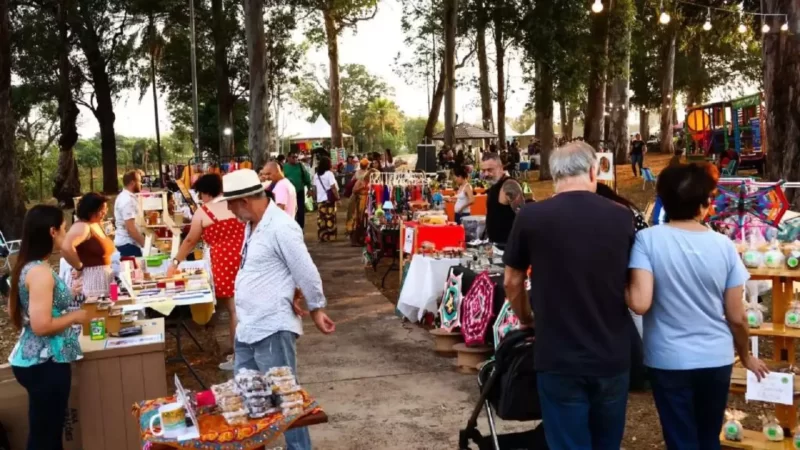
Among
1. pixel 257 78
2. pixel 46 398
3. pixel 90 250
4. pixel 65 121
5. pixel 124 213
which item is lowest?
pixel 46 398

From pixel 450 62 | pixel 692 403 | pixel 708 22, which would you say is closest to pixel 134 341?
pixel 692 403

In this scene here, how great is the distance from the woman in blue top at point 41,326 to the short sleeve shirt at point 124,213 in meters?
4.20

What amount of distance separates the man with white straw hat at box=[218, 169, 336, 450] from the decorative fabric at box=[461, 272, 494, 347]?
8.09 feet

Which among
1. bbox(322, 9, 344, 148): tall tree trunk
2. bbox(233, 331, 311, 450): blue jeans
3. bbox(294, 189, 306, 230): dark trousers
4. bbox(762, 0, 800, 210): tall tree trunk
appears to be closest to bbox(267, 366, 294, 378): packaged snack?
bbox(233, 331, 311, 450): blue jeans

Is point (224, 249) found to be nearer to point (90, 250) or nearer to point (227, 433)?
point (90, 250)

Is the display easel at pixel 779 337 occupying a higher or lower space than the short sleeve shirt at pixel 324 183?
lower

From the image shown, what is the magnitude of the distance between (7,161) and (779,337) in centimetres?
1509

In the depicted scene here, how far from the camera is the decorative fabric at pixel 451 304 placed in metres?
6.48

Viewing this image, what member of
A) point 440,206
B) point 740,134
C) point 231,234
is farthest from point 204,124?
point 231,234

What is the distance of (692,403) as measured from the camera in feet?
10.1

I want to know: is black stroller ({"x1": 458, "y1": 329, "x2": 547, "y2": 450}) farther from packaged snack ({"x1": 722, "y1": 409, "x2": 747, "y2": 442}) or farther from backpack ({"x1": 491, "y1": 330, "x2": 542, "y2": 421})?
packaged snack ({"x1": 722, "y1": 409, "x2": 747, "y2": 442})

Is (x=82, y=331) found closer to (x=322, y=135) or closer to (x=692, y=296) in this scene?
(x=692, y=296)

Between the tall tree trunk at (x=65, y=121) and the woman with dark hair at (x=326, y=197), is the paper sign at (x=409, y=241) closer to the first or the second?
the woman with dark hair at (x=326, y=197)

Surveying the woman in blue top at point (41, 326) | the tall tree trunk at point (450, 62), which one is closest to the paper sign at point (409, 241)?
the woman in blue top at point (41, 326)
